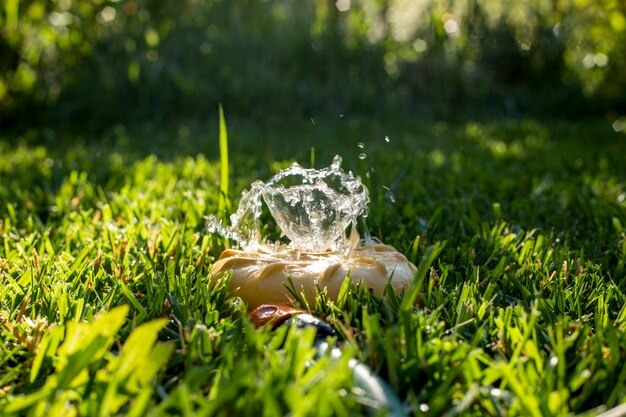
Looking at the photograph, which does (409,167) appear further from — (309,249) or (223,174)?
(309,249)

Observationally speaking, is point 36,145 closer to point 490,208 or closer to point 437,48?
point 490,208

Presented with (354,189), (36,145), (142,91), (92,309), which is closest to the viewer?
(92,309)

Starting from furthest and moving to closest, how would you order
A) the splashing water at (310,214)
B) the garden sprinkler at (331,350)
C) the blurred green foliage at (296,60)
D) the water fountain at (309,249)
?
→ 1. the blurred green foliage at (296,60)
2. the splashing water at (310,214)
3. the water fountain at (309,249)
4. the garden sprinkler at (331,350)

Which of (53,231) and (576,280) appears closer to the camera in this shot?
(576,280)

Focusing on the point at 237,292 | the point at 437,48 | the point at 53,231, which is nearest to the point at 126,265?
Result: the point at 237,292

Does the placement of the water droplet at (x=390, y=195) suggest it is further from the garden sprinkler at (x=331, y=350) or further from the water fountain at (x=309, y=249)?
the garden sprinkler at (x=331, y=350)

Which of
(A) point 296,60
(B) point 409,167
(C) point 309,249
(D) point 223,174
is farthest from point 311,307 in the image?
(A) point 296,60

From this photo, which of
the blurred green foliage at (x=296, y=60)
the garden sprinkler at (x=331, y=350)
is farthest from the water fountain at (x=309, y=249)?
the blurred green foliage at (x=296, y=60)
